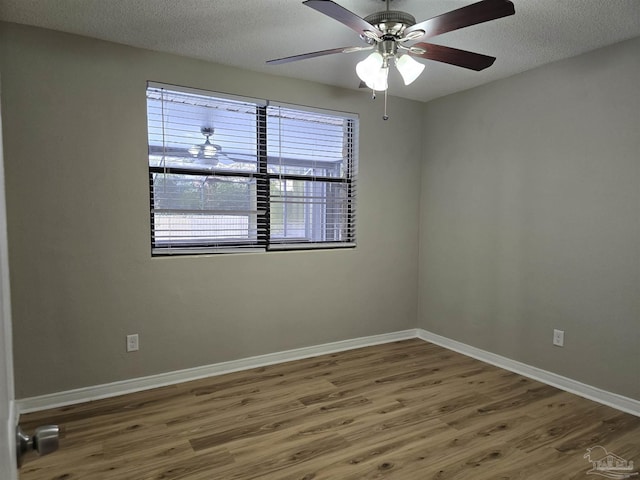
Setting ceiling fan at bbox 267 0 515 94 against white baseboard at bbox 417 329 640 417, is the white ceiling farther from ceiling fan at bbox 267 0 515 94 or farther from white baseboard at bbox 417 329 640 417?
white baseboard at bbox 417 329 640 417

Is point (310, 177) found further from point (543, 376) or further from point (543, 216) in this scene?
point (543, 376)

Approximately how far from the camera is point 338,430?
96.8 inches

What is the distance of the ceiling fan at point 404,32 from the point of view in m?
1.68

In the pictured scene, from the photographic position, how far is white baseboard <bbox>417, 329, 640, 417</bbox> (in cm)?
272

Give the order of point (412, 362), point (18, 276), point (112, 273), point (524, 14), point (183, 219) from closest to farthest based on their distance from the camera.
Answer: point (524, 14), point (18, 276), point (112, 273), point (183, 219), point (412, 362)

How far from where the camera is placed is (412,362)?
11.7 feet

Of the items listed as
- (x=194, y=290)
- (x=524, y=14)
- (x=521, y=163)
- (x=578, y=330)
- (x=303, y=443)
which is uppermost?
(x=524, y=14)

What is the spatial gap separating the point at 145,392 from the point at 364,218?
231cm

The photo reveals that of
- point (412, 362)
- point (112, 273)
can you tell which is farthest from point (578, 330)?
point (112, 273)

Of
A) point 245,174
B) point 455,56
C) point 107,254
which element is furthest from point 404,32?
point 107,254

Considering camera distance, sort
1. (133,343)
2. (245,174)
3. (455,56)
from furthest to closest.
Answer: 1. (245,174)
2. (133,343)
3. (455,56)

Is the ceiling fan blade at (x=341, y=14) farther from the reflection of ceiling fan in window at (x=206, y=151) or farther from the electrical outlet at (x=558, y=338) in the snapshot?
the electrical outlet at (x=558, y=338)

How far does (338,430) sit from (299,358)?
1.18 m

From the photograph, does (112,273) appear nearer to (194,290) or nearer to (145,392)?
(194,290)
